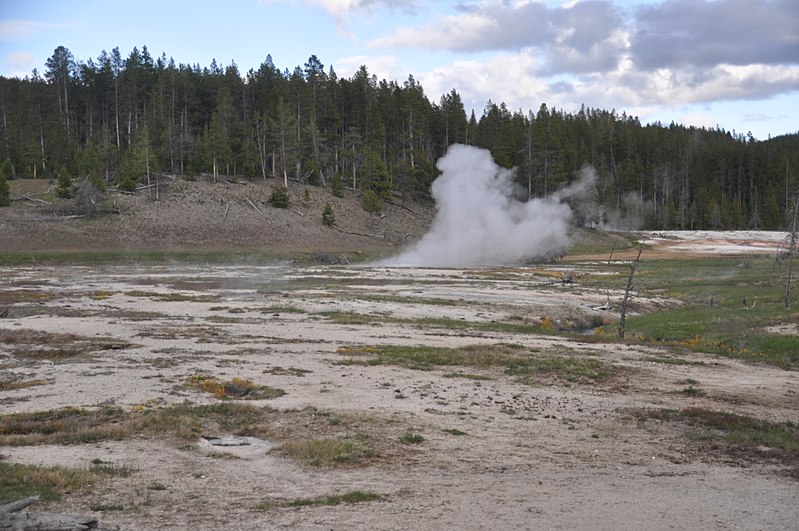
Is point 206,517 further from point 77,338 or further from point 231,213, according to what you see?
point 231,213

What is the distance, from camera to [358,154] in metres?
121

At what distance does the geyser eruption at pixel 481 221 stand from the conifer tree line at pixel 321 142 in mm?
19397

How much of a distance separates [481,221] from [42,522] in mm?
66744

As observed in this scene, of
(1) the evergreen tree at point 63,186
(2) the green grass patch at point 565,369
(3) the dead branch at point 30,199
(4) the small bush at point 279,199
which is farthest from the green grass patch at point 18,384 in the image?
(4) the small bush at point 279,199

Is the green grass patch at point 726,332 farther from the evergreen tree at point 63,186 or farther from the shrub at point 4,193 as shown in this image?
the shrub at point 4,193

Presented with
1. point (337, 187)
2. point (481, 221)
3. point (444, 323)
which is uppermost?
point (337, 187)

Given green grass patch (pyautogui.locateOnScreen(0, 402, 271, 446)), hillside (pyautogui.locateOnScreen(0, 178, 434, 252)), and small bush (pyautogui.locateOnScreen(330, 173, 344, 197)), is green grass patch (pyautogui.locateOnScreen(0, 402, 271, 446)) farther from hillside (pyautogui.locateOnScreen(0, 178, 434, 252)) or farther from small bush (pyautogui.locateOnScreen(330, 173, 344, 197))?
small bush (pyautogui.locateOnScreen(330, 173, 344, 197))

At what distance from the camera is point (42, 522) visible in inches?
384

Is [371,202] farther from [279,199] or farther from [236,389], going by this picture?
[236,389]

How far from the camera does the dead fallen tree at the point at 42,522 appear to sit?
377 inches

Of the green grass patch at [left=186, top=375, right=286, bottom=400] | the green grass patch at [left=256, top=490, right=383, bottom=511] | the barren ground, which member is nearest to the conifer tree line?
the barren ground

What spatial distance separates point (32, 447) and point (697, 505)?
45.0 ft

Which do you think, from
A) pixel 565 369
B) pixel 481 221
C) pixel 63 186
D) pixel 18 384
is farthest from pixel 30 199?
pixel 565 369

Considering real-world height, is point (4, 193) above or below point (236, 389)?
above
